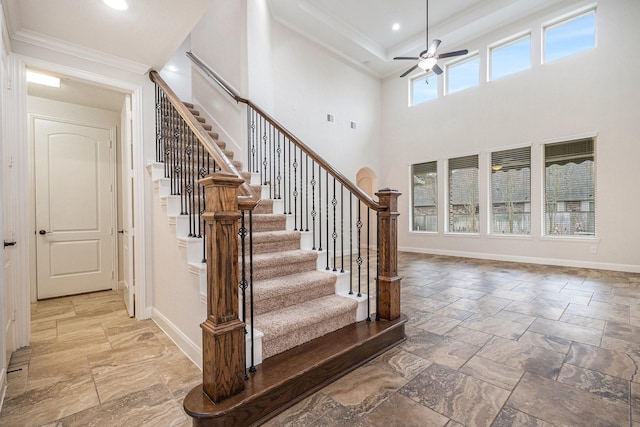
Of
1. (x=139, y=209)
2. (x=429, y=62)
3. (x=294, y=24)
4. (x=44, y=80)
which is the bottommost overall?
(x=139, y=209)

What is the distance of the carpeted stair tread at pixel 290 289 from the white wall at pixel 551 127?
208 inches

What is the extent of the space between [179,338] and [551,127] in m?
7.01

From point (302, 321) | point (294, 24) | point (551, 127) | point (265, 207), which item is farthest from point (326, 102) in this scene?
point (302, 321)

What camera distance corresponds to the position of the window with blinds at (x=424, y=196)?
748 centimetres

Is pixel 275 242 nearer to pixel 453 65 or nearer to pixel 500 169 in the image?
pixel 500 169

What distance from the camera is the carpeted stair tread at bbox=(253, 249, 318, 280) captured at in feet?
8.16

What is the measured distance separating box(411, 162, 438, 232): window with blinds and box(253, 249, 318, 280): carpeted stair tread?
548 cm

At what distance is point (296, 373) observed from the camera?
5.81 ft

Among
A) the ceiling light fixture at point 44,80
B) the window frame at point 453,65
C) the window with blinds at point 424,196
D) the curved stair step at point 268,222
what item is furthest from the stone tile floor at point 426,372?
the window frame at point 453,65

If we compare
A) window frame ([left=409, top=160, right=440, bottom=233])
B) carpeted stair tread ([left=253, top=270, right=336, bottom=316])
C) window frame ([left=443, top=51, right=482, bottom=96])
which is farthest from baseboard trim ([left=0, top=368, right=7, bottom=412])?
window frame ([left=443, top=51, right=482, bottom=96])

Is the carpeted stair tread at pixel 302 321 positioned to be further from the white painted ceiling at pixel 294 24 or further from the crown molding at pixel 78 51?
the crown molding at pixel 78 51

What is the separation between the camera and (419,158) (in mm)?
7691

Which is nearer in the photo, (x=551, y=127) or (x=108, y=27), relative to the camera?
(x=108, y=27)

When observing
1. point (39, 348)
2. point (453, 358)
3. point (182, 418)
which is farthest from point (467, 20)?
point (39, 348)
